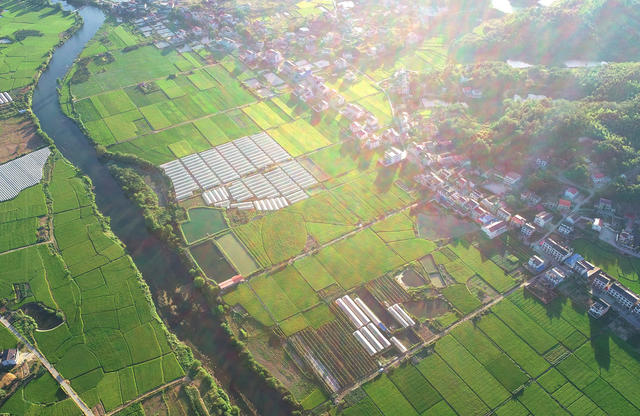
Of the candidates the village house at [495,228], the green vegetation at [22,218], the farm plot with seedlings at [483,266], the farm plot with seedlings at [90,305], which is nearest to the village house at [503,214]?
the village house at [495,228]

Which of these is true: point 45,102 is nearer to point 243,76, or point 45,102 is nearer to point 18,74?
point 18,74

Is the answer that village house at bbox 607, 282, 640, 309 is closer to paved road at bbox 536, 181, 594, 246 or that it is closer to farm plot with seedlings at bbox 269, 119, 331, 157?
paved road at bbox 536, 181, 594, 246

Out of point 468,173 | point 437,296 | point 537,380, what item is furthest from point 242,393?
point 468,173

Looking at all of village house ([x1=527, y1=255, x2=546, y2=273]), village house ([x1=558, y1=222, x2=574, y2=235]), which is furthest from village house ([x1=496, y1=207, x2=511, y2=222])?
village house ([x1=527, y1=255, x2=546, y2=273])

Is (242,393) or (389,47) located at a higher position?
(389,47)

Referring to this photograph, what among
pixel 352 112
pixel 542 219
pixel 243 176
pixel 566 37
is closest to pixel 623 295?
pixel 542 219

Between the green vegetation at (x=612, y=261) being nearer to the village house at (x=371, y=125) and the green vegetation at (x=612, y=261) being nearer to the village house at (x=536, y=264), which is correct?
the village house at (x=536, y=264)
